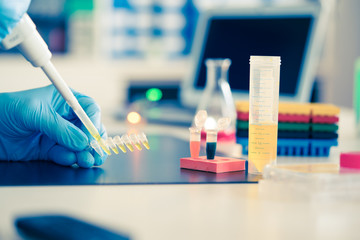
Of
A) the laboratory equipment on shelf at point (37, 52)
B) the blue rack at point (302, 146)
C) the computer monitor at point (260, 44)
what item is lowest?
the blue rack at point (302, 146)

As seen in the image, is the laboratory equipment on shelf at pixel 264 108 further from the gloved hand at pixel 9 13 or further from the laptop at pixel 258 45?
the laptop at pixel 258 45

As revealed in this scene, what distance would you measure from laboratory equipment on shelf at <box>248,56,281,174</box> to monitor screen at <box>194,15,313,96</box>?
1.21 m

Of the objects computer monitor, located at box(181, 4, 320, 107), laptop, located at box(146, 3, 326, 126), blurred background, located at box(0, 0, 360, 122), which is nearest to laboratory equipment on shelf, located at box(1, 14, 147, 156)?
laptop, located at box(146, 3, 326, 126)

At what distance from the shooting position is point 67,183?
1.01 meters

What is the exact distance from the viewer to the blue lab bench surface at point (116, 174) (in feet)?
3.40

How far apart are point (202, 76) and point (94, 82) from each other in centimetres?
204

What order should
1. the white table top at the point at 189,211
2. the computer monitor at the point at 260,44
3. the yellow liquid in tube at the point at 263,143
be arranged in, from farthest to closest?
the computer monitor at the point at 260,44 → the yellow liquid in tube at the point at 263,143 → the white table top at the point at 189,211

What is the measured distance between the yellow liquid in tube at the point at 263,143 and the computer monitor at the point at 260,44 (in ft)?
3.90

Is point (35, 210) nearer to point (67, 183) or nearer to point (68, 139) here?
point (67, 183)

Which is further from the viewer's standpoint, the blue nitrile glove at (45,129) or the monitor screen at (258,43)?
the monitor screen at (258,43)

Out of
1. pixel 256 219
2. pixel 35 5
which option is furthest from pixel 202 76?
pixel 35 5

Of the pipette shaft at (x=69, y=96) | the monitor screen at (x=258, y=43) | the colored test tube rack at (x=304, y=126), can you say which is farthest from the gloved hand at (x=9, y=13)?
the monitor screen at (x=258, y=43)

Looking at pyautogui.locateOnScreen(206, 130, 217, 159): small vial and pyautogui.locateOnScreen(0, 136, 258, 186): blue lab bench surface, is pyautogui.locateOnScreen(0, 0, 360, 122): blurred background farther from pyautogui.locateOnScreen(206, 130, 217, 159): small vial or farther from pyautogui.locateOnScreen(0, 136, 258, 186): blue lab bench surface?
pyautogui.locateOnScreen(206, 130, 217, 159): small vial

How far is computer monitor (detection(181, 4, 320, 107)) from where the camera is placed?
231cm
